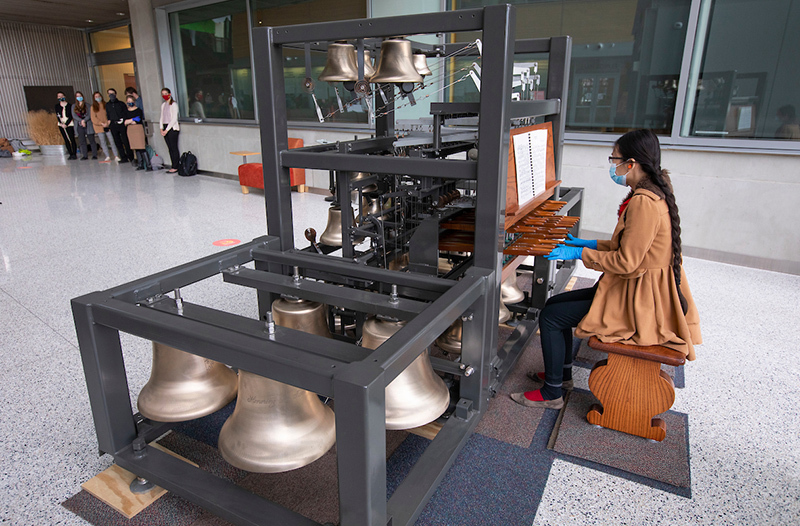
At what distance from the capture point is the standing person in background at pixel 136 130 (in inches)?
396

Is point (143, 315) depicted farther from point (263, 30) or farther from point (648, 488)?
point (648, 488)

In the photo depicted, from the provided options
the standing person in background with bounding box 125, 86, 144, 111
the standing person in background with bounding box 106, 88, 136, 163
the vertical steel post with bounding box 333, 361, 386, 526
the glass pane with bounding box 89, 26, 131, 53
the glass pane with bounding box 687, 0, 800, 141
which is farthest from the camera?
the glass pane with bounding box 89, 26, 131, 53

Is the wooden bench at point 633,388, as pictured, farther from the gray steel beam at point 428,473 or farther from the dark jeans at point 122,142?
the dark jeans at point 122,142

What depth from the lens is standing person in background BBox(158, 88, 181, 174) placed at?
9156 millimetres

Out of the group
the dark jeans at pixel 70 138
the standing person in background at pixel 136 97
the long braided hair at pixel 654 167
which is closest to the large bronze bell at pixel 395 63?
the long braided hair at pixel 654 167

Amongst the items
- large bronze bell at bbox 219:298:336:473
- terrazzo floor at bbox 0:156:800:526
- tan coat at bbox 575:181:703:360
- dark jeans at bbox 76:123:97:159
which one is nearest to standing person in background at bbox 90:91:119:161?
dark jeans at bbox 76:123:97:159

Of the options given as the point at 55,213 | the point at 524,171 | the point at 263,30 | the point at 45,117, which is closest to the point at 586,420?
the point at 524,171

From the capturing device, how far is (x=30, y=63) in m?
13.7

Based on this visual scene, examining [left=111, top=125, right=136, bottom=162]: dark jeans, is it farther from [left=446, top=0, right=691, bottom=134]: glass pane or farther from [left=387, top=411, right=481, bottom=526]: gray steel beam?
[left=387, top=411, right=481, bottom=526]: gray steel beam

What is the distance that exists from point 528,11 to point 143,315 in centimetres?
517

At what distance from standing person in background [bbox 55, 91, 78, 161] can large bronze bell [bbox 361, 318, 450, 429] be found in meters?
13.0

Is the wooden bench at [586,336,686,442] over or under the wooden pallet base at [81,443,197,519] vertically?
over

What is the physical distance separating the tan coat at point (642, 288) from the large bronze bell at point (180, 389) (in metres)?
1.43

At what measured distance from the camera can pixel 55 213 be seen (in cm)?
621
